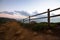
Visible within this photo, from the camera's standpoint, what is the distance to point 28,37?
4.82 metres

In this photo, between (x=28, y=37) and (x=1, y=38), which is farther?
(x=1, y=38)

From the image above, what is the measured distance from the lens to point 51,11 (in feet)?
26.4

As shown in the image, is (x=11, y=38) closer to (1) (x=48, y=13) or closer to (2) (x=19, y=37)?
(2) (x=19, y=37)

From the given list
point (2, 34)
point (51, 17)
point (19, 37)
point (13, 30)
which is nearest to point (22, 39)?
point (19, 37)

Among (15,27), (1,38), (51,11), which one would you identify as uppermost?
(51,11)

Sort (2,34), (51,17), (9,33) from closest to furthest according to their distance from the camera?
1. (9,33)
2. (2,34)
3. (51,17)

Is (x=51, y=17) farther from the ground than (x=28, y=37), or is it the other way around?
→ (x=51, y=17)

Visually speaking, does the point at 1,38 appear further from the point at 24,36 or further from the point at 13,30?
the point at 24,36

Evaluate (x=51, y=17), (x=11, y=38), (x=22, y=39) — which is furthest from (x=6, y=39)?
(x=51, y=17)

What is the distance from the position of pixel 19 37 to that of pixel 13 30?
67 centimetres

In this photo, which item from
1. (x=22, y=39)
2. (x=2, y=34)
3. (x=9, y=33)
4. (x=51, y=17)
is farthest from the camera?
(x=51, y=17)

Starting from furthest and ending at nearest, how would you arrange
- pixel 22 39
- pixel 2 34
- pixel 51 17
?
pixel 51 17 < pixel 2 34 < pixel 22 39

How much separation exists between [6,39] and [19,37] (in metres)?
0.43

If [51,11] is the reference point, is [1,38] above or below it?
below
